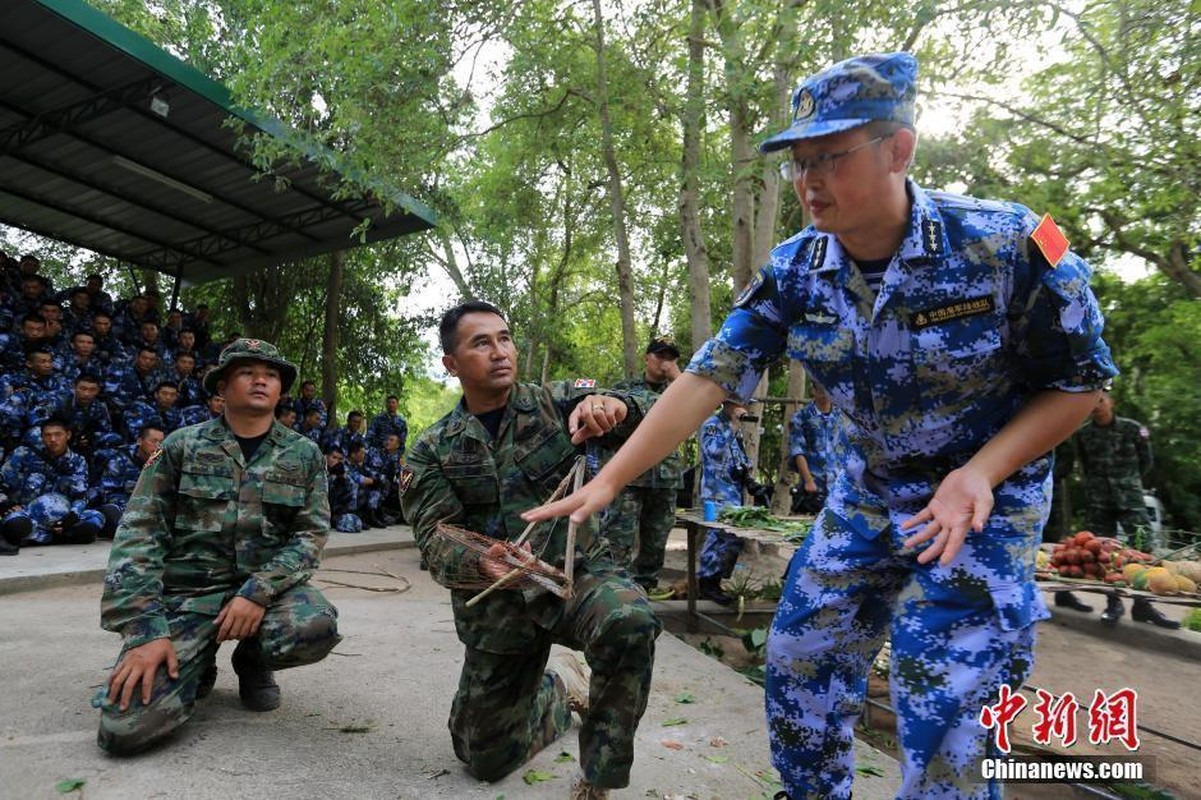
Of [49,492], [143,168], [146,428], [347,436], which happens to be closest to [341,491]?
[347,436]

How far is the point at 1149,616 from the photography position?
19.2ft

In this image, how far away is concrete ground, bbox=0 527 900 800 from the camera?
8.14 feet

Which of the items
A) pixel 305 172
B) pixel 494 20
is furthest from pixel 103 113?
pixel 494 20

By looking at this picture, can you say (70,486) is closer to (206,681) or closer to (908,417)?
(206,681)

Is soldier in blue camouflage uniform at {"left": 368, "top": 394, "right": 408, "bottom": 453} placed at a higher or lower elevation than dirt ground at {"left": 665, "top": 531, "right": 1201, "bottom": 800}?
higher

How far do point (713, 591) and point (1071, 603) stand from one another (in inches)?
122

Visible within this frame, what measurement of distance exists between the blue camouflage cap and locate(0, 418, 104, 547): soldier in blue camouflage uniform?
721 centimetres

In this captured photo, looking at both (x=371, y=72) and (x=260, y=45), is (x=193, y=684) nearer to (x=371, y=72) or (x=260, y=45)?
(x=371, y=72)

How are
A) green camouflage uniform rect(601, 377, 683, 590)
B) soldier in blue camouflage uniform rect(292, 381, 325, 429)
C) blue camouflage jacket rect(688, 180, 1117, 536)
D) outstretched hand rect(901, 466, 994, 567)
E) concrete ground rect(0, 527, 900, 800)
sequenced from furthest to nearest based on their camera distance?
1. soldier in blue camouflage uniform rect(292, 381, 325, 429)
2. green camouflage uniform rect(601, 377, 683, 590)
3. concrete ground rect(0, 527, 900, 800)
4. blue camouflage jacket rect(688, 180, 1117, 536)
5. outstretched hand rect(901, 466, 994, 567)

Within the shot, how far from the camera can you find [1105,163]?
735cm

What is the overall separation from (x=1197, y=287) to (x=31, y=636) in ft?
45.3

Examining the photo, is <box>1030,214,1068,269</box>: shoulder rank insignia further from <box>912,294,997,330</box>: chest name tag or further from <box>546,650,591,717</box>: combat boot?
<box>546,650,591,717</box>: combat boot

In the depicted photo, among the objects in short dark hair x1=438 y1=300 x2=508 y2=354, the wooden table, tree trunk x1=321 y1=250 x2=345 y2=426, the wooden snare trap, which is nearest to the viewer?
the wooden snare trap

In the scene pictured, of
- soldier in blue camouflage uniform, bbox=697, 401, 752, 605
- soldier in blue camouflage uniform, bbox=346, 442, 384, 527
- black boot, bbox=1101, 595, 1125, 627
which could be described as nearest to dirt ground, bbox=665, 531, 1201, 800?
black boot, bbox=1101, 595, 1125, 627
